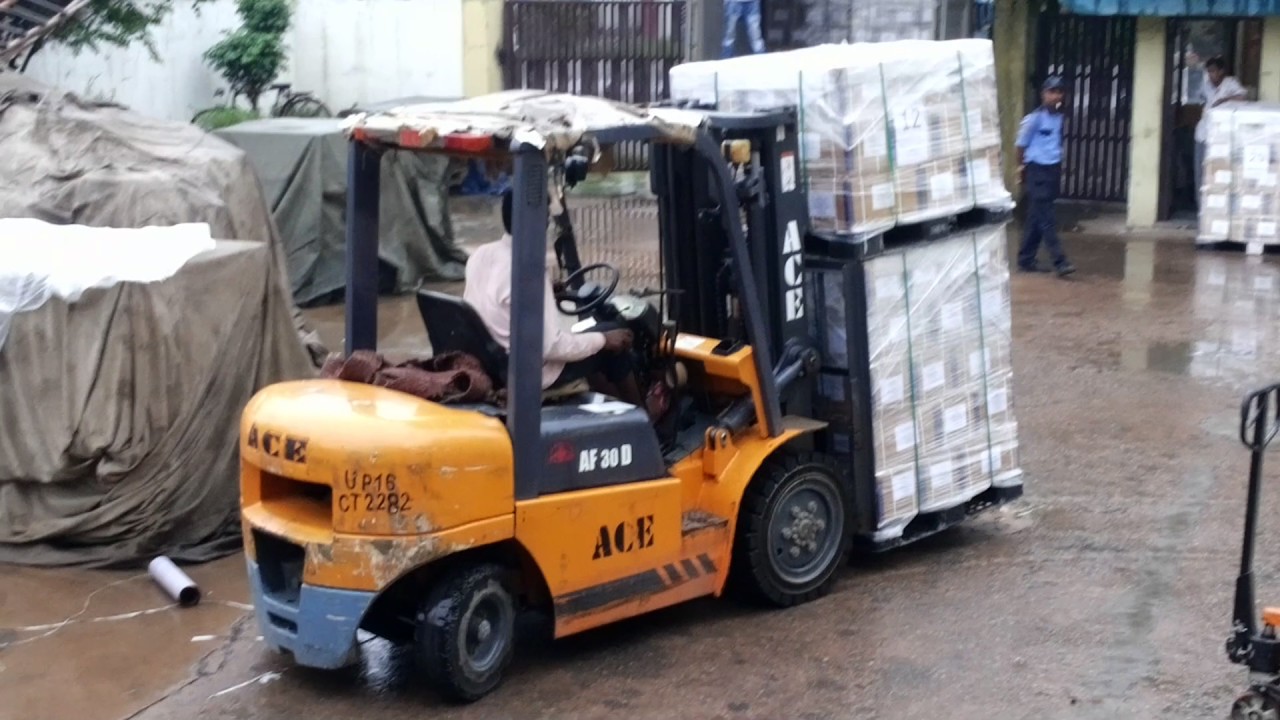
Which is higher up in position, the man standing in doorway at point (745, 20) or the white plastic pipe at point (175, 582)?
the man standing in doorway at point (745, 20)

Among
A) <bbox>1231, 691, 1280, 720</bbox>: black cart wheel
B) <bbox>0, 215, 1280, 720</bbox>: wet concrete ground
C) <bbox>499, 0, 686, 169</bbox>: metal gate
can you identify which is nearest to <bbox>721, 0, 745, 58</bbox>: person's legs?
<bbox>499, 0, 686, 169</bbox>: metal gate

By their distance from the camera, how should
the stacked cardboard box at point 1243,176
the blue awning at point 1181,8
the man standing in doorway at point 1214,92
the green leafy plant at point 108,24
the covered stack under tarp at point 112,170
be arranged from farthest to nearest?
the man standing in doorway at point 1214,92, the blue awning at point 1181,8, the stacked cardboard box at point 1243,176, the green leafy plant at point 108,24, the covered stack under tarp at point 112,170

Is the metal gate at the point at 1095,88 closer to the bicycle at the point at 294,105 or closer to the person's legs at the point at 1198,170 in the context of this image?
the person's legs at the point at 1198,170

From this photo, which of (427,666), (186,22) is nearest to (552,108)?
(427,666)

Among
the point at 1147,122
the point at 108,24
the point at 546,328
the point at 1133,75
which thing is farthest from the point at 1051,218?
the point at 546,328

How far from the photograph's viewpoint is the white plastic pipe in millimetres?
7570

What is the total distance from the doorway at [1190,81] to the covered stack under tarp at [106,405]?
1319cm

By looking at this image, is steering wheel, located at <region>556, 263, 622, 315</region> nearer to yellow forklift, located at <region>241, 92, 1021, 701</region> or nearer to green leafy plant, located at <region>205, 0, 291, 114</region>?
yellow forklift, located at <region>241, 92, 1021, 701</region>

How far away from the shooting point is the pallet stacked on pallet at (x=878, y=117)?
23.7ft

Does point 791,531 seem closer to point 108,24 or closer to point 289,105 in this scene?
point 108,24

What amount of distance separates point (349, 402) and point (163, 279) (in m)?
2.37

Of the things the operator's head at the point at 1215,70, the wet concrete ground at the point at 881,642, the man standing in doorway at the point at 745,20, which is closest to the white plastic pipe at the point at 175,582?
the wet concrete ground at the point at 881,642

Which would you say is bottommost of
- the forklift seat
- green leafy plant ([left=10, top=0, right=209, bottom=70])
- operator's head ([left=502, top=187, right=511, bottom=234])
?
the forklift seat

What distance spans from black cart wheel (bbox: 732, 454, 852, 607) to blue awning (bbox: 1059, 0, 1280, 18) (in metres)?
11.8
